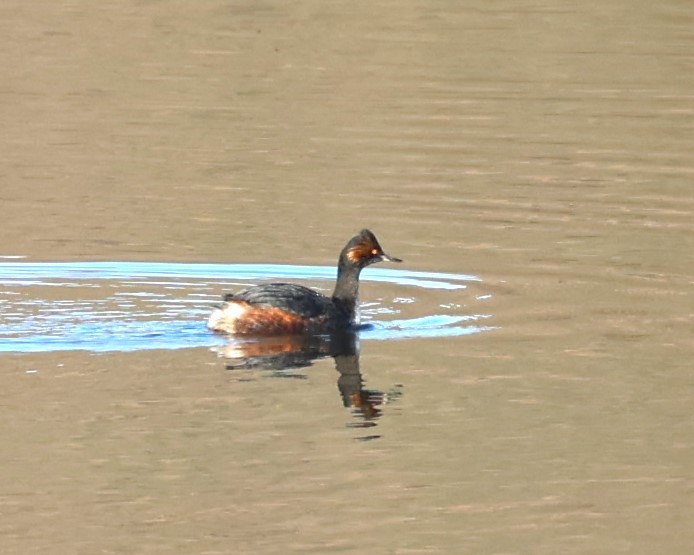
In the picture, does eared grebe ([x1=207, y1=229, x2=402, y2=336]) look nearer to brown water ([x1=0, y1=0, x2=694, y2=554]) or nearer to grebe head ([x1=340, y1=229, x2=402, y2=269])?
grebe head ([x1=340, y1=229, x2=402, y2=269])

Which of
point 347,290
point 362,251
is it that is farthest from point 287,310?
point 362,251

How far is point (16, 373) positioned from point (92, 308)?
6.42 feet

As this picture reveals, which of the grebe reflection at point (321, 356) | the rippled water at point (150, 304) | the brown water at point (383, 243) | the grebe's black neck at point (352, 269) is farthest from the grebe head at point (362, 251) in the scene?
the grebe reflection at point (321, 356)

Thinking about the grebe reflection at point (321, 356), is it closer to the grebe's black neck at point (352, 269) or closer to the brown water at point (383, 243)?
the brown water at point (383, 243)

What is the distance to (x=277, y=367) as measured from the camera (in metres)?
12.4

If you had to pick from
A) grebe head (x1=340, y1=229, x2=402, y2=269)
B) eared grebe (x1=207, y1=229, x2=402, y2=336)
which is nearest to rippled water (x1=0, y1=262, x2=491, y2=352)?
eared grebe (x1=207, y1=229, x2=402, y2=336)

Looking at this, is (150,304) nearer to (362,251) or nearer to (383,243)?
(362,251)

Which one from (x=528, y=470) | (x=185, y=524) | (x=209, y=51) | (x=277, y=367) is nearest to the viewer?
(x=185, y=524)

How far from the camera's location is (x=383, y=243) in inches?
659

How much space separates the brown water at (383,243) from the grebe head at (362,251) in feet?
1.89

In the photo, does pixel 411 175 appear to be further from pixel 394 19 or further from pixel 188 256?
pixel 394 19

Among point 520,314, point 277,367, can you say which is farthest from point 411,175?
point 277,367

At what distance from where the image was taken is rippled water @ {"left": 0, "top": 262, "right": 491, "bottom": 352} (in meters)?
12.8

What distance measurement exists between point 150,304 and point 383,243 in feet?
11.2
